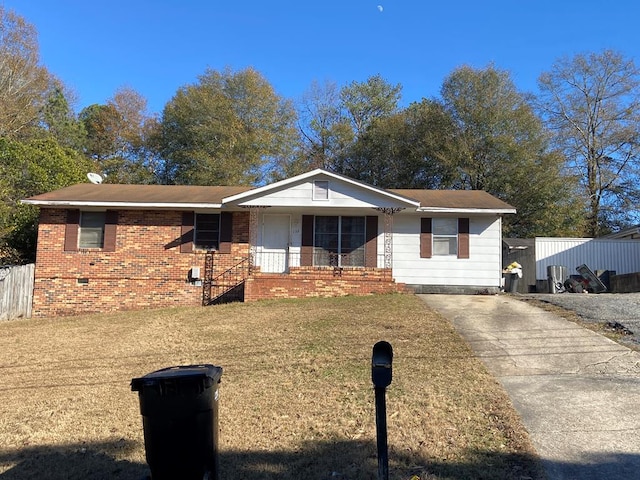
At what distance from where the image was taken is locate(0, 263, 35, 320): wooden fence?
45.8 feet

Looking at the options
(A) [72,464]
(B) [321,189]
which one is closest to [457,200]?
(B) [321,189]

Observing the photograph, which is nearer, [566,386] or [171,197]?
[566,386]

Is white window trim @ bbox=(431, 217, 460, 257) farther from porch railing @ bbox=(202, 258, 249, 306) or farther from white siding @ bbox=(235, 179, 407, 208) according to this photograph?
porch railing @ bbox=(202, 258, 249, 306)

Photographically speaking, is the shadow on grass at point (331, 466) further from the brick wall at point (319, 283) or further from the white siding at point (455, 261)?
the white siding at point (455, 261)

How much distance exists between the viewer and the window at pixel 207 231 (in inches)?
610

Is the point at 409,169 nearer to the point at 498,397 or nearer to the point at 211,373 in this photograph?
the point at 498,397

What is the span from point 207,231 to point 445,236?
24.8ft

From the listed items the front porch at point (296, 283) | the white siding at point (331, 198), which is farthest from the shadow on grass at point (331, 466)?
the white siding at point (331, 198)

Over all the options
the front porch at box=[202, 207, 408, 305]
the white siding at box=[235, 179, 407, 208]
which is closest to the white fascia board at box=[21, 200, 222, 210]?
the front porch at box=[202, 207, 408, 305]

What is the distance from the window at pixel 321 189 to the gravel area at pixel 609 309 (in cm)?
672

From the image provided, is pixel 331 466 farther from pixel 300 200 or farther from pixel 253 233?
pixel 253 233

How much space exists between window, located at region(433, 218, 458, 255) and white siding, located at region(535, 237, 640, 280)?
6089 mm

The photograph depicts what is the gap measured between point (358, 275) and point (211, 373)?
36.7 ft

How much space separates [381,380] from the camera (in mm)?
3176
